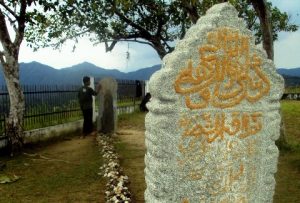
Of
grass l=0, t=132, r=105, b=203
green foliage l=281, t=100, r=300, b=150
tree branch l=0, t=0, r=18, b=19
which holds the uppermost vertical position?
tree branch l=0, t=0, r=18, b=19

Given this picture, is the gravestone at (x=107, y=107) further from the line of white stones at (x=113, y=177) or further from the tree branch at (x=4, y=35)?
the tree branch at (x=4, y=35)

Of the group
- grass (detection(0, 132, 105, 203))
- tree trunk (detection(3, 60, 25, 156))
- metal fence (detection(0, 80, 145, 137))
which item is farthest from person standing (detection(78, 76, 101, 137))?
Answer: tree trunk (detection(3, 60, 25, 156))

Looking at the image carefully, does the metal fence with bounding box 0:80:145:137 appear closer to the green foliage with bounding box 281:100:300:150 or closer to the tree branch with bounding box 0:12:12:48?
the tree branch with bounding box 0:12:12:48

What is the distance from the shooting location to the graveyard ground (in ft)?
29.8

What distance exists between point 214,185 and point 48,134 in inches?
441

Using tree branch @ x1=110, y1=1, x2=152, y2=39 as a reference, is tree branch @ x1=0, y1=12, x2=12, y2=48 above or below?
below

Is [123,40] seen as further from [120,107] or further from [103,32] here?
[120,107]

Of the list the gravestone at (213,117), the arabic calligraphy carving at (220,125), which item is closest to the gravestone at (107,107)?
the gravestone at (213,117)

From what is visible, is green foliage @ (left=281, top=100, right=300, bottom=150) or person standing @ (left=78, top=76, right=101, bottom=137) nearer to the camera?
green foliage @ (left=281, top=100, right=300, bottom=150)

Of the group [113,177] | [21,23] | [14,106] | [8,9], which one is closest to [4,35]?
[21,23]

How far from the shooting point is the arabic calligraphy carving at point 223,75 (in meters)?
5.63

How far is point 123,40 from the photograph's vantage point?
75.8 ft

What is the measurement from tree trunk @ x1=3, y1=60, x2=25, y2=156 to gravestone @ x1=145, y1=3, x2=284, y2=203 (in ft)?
27.8

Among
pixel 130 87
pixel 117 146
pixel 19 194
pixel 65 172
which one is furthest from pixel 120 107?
pixel 19 194
